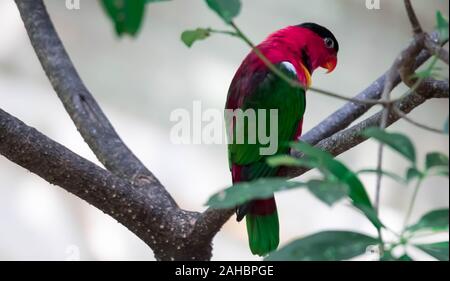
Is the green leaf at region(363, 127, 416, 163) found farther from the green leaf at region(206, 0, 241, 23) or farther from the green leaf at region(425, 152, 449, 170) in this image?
the green leaf at region(206, 0, 241, 23)

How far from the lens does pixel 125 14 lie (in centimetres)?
50

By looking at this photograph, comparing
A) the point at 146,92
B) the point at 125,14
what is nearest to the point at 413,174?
the point at 125,14

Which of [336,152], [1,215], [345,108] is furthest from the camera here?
[1,215]

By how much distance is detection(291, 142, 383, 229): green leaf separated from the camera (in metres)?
0.58

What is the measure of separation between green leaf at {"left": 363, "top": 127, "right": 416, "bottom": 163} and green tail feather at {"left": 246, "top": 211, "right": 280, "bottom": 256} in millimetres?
693

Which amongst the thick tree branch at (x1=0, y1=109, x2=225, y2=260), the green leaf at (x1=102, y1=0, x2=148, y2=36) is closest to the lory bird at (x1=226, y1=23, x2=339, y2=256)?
the thick tree branch at (x1=0, y1=109, x2=225, y2=260)

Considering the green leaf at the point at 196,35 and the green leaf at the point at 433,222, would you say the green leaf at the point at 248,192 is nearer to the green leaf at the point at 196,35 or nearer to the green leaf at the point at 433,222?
the green leaf at the point at 433,222

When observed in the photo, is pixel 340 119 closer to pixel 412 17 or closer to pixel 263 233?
pixel 263 233

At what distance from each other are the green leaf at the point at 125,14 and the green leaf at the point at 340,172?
178 millimetres

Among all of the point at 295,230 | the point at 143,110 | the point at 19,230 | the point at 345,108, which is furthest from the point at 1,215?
the point at 345,108

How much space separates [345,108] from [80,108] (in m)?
0.56

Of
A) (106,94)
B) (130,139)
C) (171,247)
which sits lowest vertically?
(171,247)

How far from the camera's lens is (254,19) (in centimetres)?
239

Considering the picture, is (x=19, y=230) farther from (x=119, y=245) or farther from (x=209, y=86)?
(x=209, y=86)
